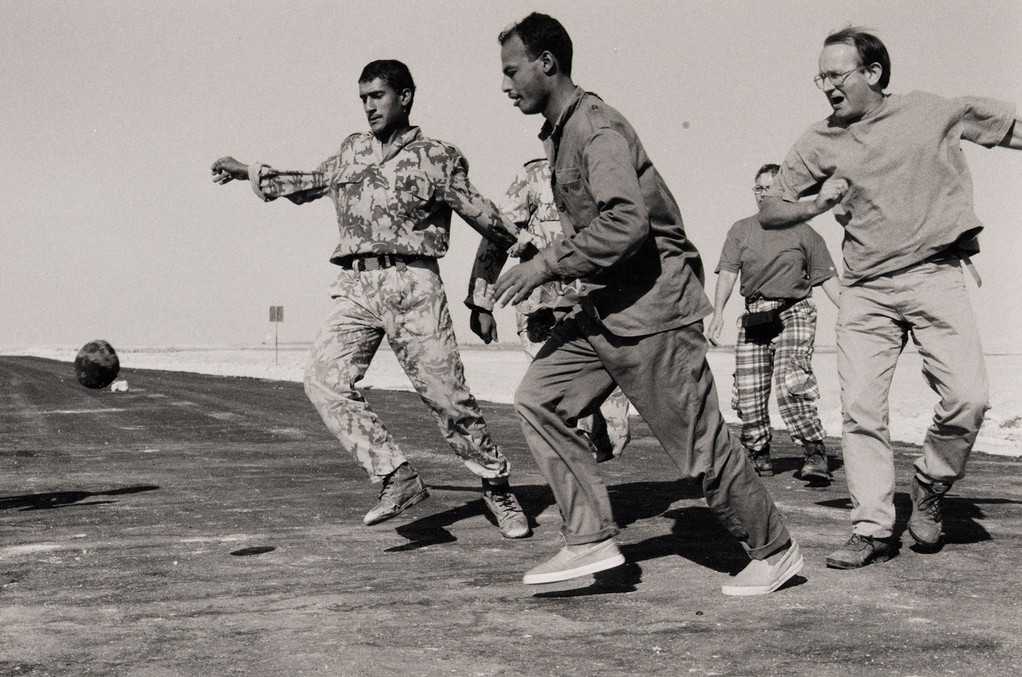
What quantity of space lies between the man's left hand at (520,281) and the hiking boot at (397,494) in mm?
1829

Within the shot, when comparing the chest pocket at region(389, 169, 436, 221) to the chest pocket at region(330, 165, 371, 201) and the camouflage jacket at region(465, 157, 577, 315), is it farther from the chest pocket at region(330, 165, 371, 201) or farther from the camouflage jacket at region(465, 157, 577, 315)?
the camouflage jacket at region(465, 157, 577, 315)

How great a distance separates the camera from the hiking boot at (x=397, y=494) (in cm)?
572

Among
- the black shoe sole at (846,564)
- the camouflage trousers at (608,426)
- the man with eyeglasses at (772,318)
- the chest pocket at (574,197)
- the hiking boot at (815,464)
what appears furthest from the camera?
the man with eyeglasses at (772,318)

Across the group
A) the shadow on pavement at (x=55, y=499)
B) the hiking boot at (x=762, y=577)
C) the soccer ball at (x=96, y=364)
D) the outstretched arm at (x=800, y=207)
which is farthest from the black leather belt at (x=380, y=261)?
the soccer ball at (x=96, y=364)

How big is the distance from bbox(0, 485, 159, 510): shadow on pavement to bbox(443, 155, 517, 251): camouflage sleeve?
121 inches

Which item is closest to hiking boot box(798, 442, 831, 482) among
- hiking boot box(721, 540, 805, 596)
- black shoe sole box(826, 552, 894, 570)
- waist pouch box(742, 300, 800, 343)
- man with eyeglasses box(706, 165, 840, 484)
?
man with eyeglasses box(706, 165, 840, 484)

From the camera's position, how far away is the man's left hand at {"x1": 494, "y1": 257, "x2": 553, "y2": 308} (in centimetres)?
413

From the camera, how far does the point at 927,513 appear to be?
5266 millimetres

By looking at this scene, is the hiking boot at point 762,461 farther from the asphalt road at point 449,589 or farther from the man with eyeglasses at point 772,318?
the asphalt road at point 449,589

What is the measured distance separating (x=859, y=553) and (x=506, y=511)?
5.64ft

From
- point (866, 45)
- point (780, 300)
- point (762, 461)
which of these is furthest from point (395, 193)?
point (762, 461)

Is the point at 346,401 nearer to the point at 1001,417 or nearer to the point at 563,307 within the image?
the point at 563,307

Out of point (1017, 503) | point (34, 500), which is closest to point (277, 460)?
point (34, 500)

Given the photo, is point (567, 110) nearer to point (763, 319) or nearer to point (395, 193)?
point (395, 193)
